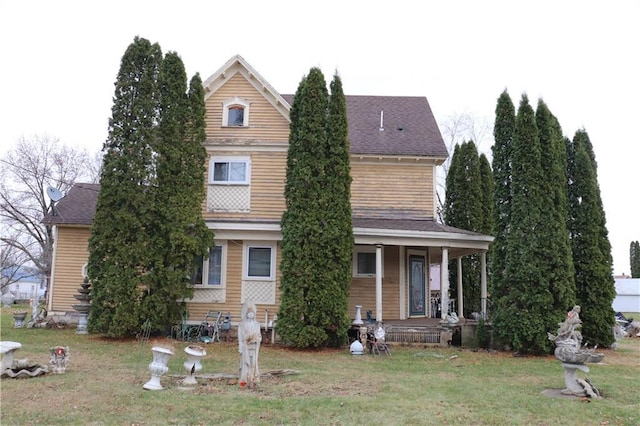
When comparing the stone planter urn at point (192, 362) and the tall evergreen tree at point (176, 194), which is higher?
the tall evergreen tree at point (176, 194)

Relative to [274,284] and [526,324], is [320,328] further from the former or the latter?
[526,324]

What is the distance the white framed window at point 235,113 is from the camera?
15.9 m

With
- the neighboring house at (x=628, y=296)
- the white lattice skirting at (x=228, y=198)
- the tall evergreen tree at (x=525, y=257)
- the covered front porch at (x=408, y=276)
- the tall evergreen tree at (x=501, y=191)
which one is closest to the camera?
the tall evergreen tree at (x=525, y=257)

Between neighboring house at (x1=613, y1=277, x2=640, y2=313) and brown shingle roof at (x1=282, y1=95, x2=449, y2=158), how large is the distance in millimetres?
35714

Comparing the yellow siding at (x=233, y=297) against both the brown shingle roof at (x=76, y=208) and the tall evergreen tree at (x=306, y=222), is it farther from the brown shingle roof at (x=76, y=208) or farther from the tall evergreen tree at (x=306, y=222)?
the brown shingle roof at (x=76, y=208)

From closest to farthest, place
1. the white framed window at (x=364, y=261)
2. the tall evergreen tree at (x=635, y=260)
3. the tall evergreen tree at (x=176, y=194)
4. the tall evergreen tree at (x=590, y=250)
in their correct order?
1. the tall evergreen tree at (x=176, y=194)
2. the tall evergreen tree at (x=590, y=250)
3. the white framed window at (x=364, y=261)
4. the tall evergreen tree at (x=635, y=260)

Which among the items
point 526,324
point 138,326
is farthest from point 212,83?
point 526,324

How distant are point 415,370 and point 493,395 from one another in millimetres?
2576

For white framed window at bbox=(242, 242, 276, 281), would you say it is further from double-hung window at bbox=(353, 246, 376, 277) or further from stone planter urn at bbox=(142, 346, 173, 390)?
stone planter urn at bbox=(142, 346, 173, 390)

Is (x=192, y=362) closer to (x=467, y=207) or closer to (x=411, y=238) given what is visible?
(x=411, y=238)

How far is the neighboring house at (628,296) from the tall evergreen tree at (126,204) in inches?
1758

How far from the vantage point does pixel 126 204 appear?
44.2 ft

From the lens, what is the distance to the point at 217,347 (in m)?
13.0

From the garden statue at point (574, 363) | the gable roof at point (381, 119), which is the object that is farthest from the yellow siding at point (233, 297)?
the garden statue at point (574, 363)
